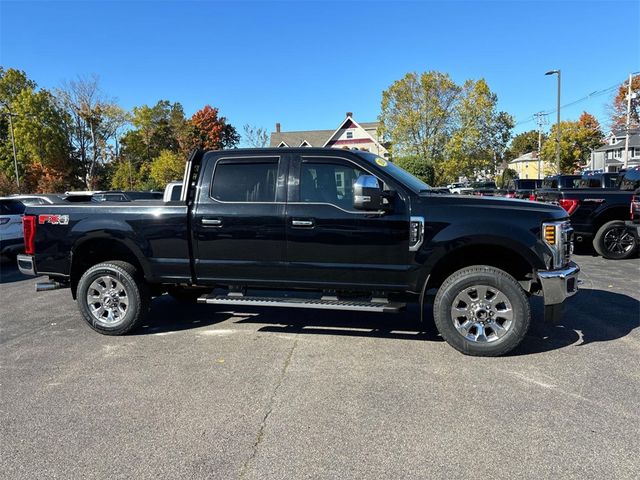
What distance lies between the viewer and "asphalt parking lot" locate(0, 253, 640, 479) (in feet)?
9.36

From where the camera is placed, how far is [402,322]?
5.78 meters

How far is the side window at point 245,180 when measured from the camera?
5074mm

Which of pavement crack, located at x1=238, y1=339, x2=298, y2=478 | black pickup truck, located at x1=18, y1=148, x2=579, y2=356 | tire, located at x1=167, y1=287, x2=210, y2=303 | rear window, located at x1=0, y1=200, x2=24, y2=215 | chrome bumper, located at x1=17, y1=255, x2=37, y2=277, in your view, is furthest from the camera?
rear window, located at x1=0, y1=200, x2=24, y2=215

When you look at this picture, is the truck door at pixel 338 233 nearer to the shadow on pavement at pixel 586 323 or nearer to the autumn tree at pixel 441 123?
the shadow on pavement at pixel 586 323

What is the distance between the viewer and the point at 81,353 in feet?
15.9

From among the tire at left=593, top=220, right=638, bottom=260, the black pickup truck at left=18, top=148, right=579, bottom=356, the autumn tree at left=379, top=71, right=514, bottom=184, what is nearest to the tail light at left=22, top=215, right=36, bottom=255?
the black pickup truck at left=18, top=148, right=579, bottom=356

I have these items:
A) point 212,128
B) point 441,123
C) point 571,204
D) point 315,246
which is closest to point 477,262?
point 315,246

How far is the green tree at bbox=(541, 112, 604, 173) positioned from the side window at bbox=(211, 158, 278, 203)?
5482cm

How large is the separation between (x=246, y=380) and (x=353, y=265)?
157cm

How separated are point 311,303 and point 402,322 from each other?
1510 mm

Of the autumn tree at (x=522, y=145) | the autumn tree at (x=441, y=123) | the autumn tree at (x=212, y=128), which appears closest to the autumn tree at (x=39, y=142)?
the autumn tree at (x=212, y=128)

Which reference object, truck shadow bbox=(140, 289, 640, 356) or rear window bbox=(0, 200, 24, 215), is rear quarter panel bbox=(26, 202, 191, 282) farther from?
rear window bbox=(0, 200, 24, 215)

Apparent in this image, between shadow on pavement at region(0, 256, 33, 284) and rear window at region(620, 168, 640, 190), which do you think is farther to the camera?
rear window at region(620, 168, 640, 190)

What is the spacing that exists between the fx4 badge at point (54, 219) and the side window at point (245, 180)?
184 cm
